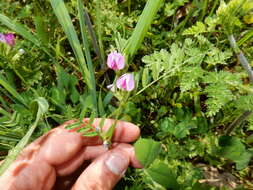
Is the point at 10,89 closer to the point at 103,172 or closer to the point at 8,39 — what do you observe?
the point at 8,39

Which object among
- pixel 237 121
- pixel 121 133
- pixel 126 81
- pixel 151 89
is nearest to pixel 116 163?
pixel 121 133

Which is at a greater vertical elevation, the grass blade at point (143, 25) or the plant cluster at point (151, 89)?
the grass blade at point (143, 25)

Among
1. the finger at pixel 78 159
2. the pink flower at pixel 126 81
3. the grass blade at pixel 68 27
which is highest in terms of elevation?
the grass blade at pixel 68 27

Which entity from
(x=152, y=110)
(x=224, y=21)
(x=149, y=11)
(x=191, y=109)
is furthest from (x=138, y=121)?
(x=224, y=21)

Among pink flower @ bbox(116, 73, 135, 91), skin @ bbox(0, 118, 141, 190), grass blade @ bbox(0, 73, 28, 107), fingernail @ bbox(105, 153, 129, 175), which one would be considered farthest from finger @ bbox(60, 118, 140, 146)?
grass blade @ bbox(0, 73, 28, 107)

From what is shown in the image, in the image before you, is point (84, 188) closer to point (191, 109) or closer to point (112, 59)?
point (112, 59)

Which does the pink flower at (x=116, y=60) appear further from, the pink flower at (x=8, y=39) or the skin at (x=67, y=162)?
the pink flower at (x=8, y=39)

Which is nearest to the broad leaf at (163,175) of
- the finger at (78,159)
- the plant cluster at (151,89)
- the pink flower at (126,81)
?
the plant cluster at (151,89)
